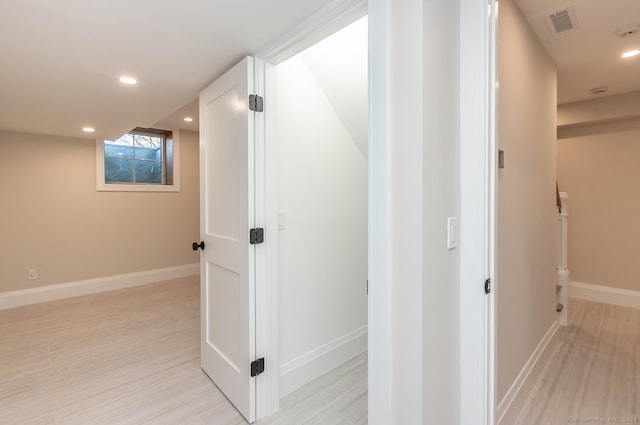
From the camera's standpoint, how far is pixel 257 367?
173cm

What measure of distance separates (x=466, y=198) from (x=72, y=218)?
479 cm

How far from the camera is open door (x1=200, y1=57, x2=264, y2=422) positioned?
5.60 ft

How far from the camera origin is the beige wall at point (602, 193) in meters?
3.39

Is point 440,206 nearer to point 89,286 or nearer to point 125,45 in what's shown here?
point 125,45

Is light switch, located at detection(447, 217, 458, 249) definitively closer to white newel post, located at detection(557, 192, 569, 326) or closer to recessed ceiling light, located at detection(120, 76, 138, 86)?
recessed ceiling light, located at detection(120, 76, 138, 86)

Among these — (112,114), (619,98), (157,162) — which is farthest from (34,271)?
(619,98)

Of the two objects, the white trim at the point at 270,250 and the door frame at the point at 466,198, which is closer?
the door frame at the point at 466,198

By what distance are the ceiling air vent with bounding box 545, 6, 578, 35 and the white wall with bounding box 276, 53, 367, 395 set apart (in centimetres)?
145

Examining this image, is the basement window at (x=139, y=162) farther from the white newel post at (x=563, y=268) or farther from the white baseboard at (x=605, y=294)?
the white baseboard at (x=605, y=294)

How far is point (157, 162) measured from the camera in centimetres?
473

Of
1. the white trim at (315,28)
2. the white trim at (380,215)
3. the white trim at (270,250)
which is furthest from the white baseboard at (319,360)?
the white trim at (315,28)

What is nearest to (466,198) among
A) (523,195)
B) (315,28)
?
(523,195)

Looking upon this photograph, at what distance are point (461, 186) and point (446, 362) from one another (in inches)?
27.9

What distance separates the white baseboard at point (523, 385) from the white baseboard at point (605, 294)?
5.93 feet
